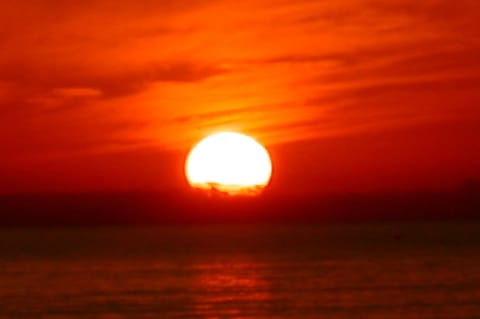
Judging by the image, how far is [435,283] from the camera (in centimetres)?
5959

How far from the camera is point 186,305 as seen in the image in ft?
169

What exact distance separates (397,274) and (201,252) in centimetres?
4024

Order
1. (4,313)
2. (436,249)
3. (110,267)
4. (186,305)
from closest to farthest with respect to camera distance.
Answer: (4,313) → (186,305) → (110,267) → (436,249)

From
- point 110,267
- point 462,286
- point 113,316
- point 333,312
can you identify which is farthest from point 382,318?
point 110,267

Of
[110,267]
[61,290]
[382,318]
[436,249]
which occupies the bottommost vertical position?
[382,318]

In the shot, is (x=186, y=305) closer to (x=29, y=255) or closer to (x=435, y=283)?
(x=435, y=283)

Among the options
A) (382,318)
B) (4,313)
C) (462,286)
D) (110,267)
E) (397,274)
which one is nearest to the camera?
(382,318)

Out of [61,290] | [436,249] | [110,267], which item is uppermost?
[436,249]

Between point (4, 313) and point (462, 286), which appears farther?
point (462, 286)

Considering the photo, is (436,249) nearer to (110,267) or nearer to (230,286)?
(110,267)

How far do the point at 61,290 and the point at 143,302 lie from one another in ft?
25.9

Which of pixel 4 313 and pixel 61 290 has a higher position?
pixel 61 290

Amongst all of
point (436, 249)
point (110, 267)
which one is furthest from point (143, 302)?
point (436, 249)

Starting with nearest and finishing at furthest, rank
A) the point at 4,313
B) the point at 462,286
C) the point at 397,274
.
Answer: the point at 4,313 → the point at 462,286 → the point at 397,274
